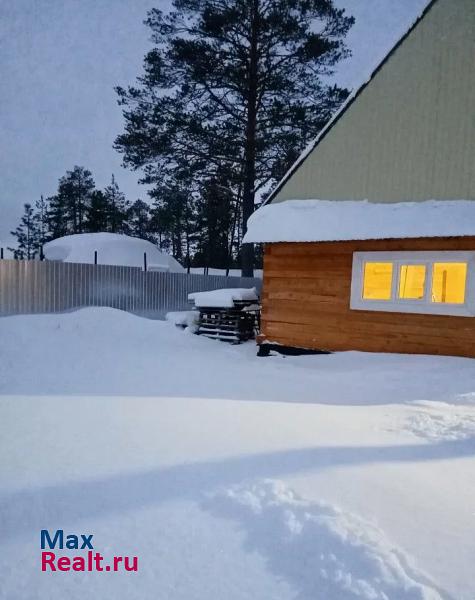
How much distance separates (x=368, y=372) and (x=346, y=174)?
4.42 meters

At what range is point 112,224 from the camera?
47625mm

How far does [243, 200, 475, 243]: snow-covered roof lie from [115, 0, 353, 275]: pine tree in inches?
377

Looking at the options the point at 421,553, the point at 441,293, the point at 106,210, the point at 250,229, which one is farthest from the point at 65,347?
the point at 106,210

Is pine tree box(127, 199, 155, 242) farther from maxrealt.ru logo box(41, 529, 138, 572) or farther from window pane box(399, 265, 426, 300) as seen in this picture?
maxrealt.ru logo box(41, 529, 138, 572)

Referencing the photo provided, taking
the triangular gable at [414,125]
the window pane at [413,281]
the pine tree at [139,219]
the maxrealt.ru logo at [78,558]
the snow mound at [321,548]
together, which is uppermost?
the pine tree at [139,219]

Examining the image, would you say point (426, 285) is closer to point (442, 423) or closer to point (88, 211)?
point (442, 423)

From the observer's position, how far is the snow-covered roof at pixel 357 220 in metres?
7.75

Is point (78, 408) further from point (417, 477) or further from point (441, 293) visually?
point (441, 293)

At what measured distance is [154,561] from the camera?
2.35 m

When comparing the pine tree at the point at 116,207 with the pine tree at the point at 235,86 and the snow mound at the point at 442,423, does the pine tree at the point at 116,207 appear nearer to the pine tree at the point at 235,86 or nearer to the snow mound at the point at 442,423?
the pine tree at the point at 235,86

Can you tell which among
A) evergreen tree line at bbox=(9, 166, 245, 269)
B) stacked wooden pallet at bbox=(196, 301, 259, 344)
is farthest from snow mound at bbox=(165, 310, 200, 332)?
evergreen tree line at bbox=(9, 166, 245, 269)

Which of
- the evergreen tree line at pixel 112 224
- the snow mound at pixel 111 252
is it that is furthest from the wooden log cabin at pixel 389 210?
the evergreen tree line at pixel 112 224

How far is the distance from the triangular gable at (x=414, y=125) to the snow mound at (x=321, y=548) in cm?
723

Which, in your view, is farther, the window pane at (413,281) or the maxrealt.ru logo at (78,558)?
the window pane at (413,281)
